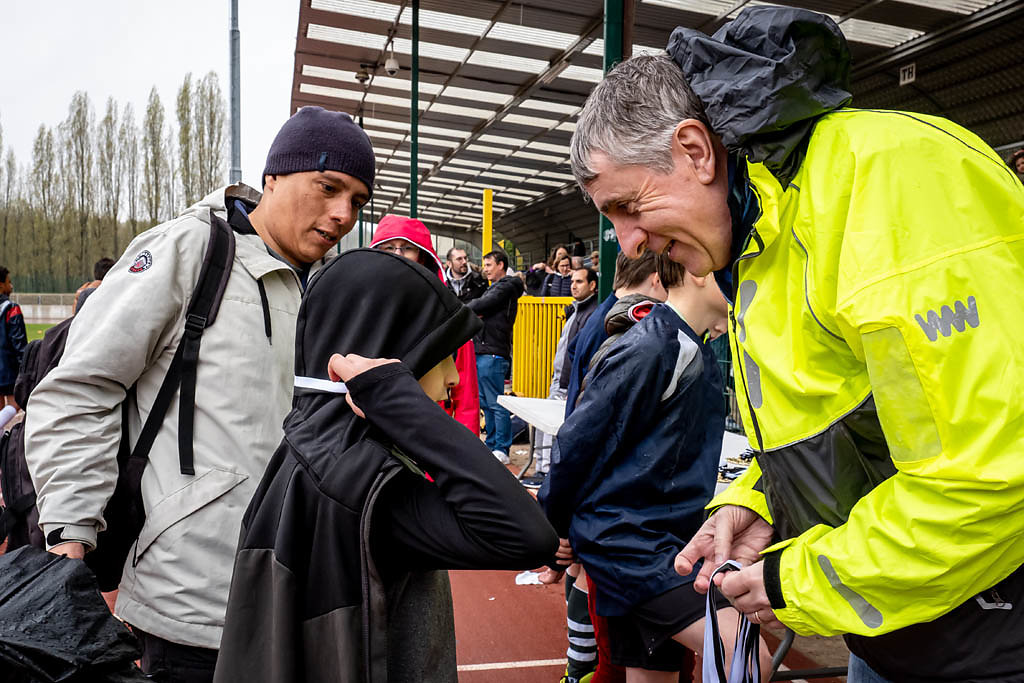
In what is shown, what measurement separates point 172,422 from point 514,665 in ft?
8.39

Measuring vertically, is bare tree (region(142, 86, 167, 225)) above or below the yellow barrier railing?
above

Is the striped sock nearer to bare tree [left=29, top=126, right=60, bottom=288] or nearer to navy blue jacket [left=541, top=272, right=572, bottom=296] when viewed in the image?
navy blue jacket [left=541, top=272, right=572, bottom=296]

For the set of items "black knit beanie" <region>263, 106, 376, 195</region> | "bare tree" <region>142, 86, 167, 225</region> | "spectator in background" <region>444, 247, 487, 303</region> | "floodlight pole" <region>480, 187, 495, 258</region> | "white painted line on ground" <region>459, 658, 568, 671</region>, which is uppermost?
"bare tree" <region>142, 86, 167, 225</region>

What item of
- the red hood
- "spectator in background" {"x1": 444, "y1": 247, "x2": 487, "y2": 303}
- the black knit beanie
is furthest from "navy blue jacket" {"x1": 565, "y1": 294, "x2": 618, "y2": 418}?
"spectator in background" {"x1": 444, "y1": 247, "x2": 487, "y2": 303}

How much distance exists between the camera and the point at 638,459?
2.31m

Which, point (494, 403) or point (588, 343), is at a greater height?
point (588, 343)

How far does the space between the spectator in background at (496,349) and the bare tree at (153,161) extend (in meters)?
33.7

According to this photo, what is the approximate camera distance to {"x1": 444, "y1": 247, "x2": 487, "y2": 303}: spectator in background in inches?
374

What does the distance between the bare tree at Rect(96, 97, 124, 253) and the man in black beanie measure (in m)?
40.9

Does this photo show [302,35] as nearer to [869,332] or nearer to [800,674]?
[800,674]

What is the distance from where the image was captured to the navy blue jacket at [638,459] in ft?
7.45

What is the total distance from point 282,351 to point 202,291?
26cm

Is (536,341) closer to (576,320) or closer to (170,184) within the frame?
(576,320)

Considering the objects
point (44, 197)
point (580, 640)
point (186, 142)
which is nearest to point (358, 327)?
point (580, 640)
